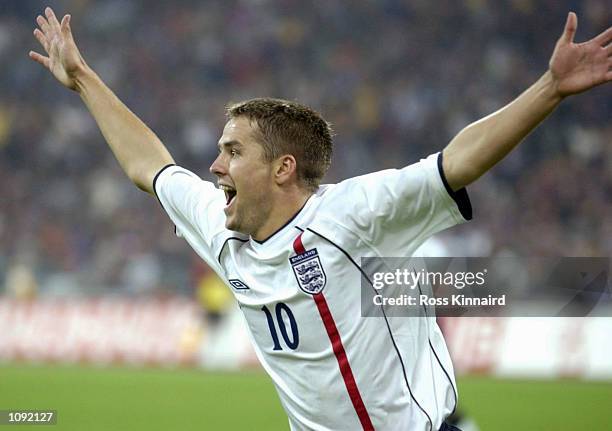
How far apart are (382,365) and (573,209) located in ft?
45.5

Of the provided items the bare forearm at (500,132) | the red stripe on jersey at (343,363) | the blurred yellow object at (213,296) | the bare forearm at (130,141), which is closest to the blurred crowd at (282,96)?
the blurred yellow object at (213,296)

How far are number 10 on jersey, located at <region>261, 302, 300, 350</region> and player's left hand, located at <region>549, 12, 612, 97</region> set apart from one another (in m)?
1.29

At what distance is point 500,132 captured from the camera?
313cm

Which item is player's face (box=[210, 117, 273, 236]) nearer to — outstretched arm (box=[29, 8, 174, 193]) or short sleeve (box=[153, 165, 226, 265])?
short sleeve (box=[153, 165, 226, 265])

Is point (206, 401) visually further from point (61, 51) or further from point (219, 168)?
point (219, 168)

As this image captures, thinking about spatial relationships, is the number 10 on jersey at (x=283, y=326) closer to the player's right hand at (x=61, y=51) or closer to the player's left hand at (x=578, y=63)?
the player's left hand at (x=578, y=63)

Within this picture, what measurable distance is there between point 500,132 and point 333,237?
2.58 feet

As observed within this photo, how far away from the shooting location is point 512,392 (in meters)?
12.3

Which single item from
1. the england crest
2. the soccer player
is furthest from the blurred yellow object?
the england crest

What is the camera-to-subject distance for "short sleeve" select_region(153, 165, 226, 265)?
4160 millimetres

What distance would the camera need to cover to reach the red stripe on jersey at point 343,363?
12.0 feet

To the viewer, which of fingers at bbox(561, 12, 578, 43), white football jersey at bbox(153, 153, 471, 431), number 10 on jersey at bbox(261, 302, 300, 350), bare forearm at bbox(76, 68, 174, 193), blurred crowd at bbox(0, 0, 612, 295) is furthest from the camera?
blurred crowd at bbox(0, 0, 612, 295)

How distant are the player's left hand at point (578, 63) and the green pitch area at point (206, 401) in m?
6.59

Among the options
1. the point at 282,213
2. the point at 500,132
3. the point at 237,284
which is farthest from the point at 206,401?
the point at 500,132
